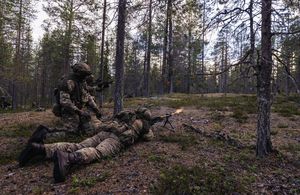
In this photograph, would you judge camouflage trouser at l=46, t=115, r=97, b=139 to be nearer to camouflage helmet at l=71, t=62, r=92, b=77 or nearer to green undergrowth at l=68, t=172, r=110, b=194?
camouflage helmet at l=71, t=62, r=92, b=77

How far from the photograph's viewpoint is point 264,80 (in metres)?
5.62

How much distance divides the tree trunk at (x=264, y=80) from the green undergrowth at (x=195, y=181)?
140 cm

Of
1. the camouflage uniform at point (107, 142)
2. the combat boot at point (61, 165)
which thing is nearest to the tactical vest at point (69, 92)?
the camouflage uniform at point (107, 142)

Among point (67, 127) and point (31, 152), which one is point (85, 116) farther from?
point (31, 152)

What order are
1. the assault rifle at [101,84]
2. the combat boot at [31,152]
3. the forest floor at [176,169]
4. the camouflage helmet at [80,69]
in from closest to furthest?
the forest floor at [176,169] → the combat boot at [31,152] → the camouflage helmet at [80,69] → the assault rifle at [101,84]

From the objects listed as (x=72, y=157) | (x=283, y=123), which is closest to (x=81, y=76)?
(x=72, y=157)

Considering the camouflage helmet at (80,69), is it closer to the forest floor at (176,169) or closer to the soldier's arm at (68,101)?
the soldier's arm at (68,101)

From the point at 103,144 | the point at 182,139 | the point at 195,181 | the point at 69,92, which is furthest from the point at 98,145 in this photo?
the point at 69,92

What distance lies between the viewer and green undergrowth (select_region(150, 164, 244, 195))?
4.09 m

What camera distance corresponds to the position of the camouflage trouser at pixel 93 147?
5.02m

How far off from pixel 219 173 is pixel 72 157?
284cm

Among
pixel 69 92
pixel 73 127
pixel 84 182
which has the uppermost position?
pixel 69 92

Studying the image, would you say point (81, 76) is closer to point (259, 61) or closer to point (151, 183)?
point (151, 183)

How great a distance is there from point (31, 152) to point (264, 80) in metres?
5.29
